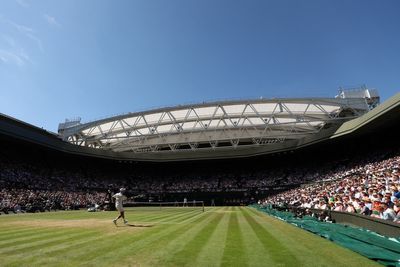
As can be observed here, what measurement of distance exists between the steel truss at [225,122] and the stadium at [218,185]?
0.75 feet

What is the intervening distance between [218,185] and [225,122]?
523 inches

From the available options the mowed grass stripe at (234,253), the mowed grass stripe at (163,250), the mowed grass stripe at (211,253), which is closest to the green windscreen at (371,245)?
the mowed grass stripe at (234,253)

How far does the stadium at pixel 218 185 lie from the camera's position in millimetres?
8664

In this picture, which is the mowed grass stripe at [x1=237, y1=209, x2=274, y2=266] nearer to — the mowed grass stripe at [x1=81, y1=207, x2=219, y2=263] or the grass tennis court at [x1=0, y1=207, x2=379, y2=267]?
the grass tennis court at [x1=0, y1=207, x2=379, y2=267]

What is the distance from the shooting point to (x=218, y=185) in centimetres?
5862

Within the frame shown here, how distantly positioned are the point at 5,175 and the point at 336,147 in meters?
50.2

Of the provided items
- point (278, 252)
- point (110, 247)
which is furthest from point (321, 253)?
point (110, 247)

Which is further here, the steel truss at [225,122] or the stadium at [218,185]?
the steel truss at [225,122]

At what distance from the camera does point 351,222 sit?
14.9 m

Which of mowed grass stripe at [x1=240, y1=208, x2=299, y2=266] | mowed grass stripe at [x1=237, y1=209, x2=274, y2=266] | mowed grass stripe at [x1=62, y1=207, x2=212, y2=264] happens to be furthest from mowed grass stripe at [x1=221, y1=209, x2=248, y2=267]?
mowed grass stripe at [x1=62, y1=207, x2=212, y2=264]

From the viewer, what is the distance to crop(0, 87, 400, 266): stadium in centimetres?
866

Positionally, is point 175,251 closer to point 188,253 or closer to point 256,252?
point 188,253

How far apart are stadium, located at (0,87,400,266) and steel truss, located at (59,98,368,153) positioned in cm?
23

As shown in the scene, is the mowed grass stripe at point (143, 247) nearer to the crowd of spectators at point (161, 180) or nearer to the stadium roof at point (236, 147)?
the crowd of spectators at point (161, 180)
